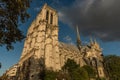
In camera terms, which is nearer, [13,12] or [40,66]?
[13,12]

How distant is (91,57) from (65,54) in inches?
598

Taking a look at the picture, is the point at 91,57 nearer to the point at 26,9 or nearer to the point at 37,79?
the point at 37,79

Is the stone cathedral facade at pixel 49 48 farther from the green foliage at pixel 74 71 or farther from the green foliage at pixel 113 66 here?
the green foliage at pixel 113 66

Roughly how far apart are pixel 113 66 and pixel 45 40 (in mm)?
31356

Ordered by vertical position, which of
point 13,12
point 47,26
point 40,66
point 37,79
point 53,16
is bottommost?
point 37,79

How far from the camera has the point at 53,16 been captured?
6119 cm

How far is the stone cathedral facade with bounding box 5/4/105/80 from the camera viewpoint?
157 ft

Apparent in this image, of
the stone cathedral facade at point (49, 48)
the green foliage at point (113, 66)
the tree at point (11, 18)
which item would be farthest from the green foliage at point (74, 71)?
the tree at point (11, 18)

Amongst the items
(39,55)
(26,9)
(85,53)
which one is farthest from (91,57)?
(26,9)

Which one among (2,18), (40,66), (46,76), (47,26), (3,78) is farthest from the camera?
(47,26)

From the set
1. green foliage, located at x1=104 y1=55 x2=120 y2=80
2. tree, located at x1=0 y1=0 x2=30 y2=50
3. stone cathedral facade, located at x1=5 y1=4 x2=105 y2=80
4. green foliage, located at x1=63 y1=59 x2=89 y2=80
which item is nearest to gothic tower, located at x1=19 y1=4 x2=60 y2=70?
stone cathedral facade, located at x1=5 y1=4 x2=105 y2=80

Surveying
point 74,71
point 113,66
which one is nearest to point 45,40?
point 74,71

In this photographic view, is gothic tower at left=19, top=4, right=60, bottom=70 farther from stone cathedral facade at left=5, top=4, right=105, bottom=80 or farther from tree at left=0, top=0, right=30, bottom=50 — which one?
tree at left=0, top=0, right=30, bottom=50

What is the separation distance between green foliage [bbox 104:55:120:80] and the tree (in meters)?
54.1
